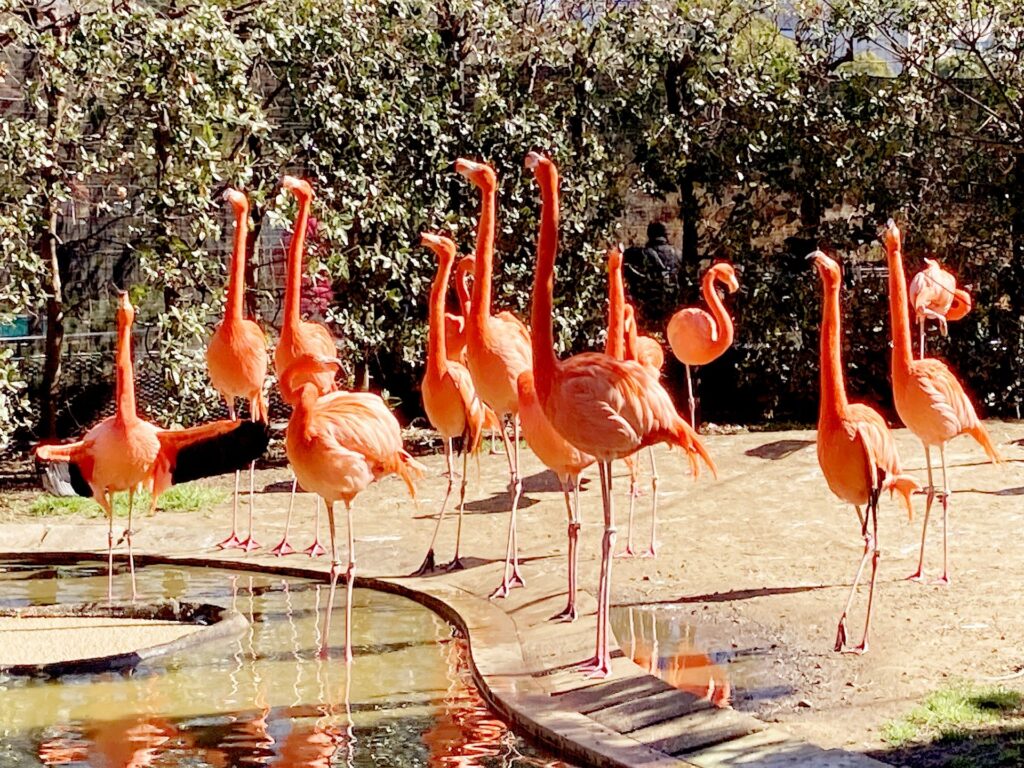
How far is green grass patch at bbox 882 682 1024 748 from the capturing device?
4.06 metres

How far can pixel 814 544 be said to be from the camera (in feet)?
23.0

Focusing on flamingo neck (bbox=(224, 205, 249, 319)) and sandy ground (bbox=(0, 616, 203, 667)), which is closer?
sandy ground (bbox=(0, 616, 203, 667))

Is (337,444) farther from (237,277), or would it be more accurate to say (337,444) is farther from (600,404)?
(237,277)

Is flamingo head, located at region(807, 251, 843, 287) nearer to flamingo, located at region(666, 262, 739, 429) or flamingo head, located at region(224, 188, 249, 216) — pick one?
flamingo, located at region(666, 262, 739, 429)

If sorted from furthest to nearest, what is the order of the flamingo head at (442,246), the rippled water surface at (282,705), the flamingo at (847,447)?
the flamingo head at (442,246) → the flamingo at (847,447) → the rippled water surface at (282,705)

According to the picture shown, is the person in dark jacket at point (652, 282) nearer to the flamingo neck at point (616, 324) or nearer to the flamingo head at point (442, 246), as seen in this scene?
the flamingo head at point (442, 246)

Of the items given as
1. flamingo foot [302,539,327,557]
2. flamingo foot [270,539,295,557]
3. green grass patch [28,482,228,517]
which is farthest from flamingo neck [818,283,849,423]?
green grass patch [28,482,228,517]

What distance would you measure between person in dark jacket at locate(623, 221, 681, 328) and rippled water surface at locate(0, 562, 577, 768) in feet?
18.6

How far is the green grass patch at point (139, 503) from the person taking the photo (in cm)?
834

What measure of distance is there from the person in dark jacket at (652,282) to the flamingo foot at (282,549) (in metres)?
4.93

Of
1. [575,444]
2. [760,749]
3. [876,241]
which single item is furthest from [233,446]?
[876,241]

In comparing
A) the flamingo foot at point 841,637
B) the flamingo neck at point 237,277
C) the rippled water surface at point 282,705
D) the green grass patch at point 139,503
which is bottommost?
the rippled water surface at point 282,705

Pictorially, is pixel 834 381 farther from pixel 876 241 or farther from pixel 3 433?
pixel 876 241

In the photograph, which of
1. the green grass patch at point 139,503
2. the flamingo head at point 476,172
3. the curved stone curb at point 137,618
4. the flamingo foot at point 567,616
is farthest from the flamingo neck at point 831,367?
the green grass patch at point 139,503
